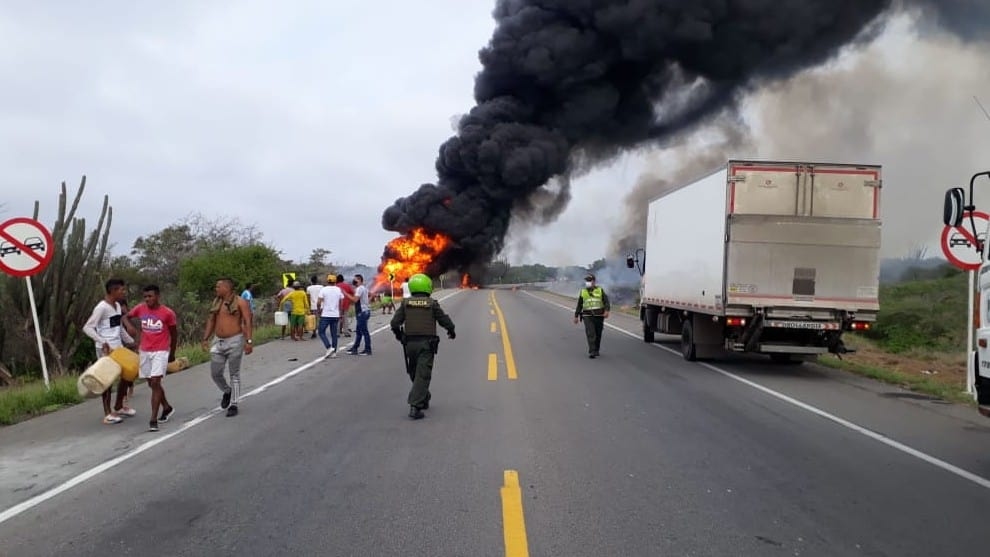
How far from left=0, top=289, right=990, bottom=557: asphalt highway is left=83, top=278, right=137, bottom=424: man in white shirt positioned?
1.01 feet

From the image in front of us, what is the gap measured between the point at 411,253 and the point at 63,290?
29813mm

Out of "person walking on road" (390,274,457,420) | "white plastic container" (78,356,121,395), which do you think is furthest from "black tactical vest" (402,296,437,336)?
"white plastic container" (78,356,121,395)

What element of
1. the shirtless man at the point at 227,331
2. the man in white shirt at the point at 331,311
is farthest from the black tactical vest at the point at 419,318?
the man in white shirt at the point at 331,311

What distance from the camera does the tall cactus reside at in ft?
41.7

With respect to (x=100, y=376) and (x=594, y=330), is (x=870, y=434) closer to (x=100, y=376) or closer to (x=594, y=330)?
(x=594, y=330)

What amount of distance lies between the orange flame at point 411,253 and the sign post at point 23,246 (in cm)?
3171

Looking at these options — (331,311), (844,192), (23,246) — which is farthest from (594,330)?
(23,246)

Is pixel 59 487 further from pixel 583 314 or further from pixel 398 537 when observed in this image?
Result: pixel 583 314

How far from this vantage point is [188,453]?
6.34 meters

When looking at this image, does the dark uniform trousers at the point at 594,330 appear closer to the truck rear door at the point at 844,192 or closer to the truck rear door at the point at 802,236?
the truck rear door at the point at 802,236

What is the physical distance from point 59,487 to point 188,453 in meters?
1.11

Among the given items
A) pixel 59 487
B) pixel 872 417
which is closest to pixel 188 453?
pixel 59 487

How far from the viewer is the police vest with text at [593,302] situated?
43.7 feet

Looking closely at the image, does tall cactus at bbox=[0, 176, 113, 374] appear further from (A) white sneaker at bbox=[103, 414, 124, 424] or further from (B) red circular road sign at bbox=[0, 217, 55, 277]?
(A) white sneaker at bbox=[103, 414, 124, 424]
